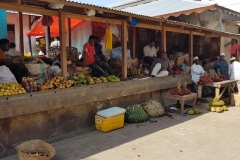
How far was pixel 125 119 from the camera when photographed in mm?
7141

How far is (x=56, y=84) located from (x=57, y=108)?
0.58 metres

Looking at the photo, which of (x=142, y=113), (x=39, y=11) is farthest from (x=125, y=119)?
(x=39, y=11)

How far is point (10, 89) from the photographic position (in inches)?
199

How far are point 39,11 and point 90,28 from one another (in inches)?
227

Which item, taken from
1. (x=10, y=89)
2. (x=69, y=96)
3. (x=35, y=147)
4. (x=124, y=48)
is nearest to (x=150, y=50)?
(x=124, y=48)

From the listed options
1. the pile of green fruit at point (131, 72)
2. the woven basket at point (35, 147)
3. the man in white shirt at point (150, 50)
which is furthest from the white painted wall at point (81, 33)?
the woven basket at point (35, 147)

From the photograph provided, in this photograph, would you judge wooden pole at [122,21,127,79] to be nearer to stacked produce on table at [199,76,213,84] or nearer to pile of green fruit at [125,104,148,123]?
→ pile of green fruit at [125,104,148,123]

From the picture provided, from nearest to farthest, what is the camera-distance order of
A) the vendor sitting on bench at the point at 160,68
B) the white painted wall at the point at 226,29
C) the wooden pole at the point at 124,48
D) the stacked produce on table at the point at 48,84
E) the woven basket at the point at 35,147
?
1. the woven basket at the point at 35,147
2. the stacked produce on table at the point at 48,84
3. the wooden pole at the point at 124,48
4. the vendor sitting on bench at the point at 160,68
5. the white painted wall at the point at 226,29

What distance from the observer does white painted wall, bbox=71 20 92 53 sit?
1144 cm

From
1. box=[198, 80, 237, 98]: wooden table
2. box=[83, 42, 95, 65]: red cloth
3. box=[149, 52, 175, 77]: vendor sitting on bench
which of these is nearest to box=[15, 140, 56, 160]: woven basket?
box=[83, 42, 95, 65]: red cloth

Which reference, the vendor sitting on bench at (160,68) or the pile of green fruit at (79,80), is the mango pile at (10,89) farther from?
the vendor sitting on bench at (160,68)

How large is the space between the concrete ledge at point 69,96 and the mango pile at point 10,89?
0.10 metres

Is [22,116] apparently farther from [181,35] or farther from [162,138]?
[181,35]

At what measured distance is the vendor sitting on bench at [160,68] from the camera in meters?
8.77
